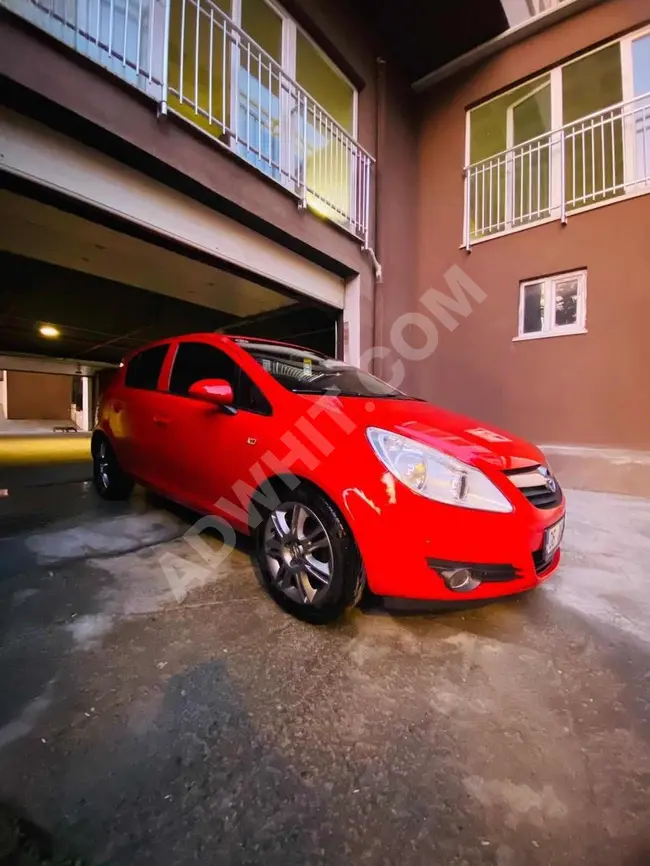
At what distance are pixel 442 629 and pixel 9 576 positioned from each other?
7.74 ft

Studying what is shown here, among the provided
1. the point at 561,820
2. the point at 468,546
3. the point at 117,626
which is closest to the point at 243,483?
the point at 117,626

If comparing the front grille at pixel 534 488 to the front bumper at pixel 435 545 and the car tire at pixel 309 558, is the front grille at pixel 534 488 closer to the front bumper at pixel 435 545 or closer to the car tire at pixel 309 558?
the front bumper at pixel 435 545

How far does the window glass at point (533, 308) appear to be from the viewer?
557 cm

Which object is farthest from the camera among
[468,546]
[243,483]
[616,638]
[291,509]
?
[243,483]

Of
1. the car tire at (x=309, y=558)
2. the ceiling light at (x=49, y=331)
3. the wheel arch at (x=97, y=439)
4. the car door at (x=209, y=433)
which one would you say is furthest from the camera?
the ceiling light at (x=49, y=331)

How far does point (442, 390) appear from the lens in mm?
6336

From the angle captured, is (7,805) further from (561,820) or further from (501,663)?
(501,663)

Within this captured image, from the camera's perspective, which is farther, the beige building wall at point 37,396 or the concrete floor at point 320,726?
the beige building wall at point 37,396

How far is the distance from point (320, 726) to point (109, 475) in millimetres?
3357

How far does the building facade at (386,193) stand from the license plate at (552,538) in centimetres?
366

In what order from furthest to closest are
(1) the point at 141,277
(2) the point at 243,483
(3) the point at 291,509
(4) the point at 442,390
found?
(4) the point at 442,390, (1) the point at 141,277, (2) the point at 243,483, (3) the point at 291,509

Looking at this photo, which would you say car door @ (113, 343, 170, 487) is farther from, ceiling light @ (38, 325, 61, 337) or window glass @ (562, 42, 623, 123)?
window glass @ (562, 42, 623, 123)

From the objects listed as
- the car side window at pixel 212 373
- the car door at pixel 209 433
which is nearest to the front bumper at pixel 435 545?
the car door at pixel 209 433

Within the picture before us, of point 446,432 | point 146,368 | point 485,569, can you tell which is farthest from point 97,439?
point 485,569
